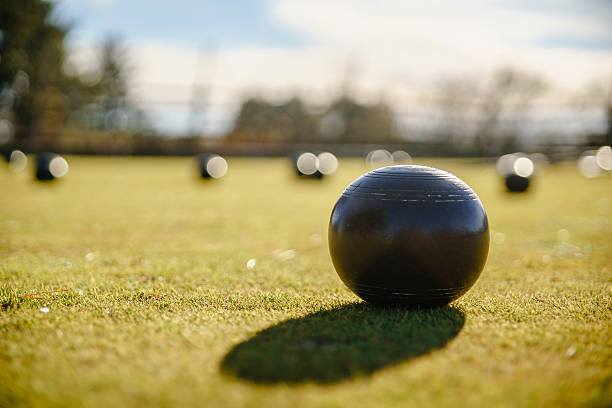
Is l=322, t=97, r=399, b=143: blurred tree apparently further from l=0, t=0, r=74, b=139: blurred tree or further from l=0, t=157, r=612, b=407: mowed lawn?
l=0, t=157, r=612, b=407: mowed lawn

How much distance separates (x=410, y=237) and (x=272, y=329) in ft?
4.67

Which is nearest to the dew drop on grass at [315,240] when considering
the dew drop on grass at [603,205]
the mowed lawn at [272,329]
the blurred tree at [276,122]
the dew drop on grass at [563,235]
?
the mowed lawn at [272,329]

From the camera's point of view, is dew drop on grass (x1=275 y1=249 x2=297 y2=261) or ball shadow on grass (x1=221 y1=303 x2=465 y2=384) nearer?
ball shadow on grass (x1=221 y1=303 x2=465 y2=384)

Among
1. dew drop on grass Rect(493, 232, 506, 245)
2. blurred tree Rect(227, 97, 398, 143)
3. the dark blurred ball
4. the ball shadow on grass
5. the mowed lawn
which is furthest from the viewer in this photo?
blurred tree Rect(227, 97, 398, 143)

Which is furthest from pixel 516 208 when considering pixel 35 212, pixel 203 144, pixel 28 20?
pixel 28 20

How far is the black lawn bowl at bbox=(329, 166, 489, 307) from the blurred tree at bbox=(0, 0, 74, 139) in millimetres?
48546

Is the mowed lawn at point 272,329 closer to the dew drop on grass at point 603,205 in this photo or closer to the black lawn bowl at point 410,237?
the black lawn bowl at point 410,237

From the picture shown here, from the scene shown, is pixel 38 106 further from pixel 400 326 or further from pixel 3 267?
pixel 400 326

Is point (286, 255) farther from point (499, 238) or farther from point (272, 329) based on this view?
point (499, 238)

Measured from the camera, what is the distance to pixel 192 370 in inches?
142

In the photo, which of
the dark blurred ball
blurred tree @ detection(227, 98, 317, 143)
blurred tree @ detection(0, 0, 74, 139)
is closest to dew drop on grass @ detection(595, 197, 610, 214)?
the dark blurred ball

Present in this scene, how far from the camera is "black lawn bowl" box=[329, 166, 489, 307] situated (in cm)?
458

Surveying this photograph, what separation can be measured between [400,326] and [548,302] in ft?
6.55

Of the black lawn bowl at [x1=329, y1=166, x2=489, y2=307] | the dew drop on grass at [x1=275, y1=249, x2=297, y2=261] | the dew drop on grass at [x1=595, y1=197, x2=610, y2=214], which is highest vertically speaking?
the black lawn bowl at [x1=329, y1=166, x2=489, y2=307]
